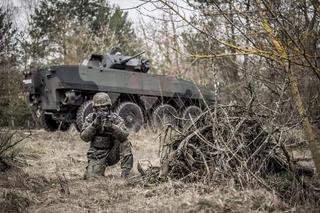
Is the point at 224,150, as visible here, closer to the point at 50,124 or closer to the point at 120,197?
the point at 120,197

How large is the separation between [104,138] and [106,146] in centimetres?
12

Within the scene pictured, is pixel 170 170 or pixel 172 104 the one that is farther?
pixel 172 104

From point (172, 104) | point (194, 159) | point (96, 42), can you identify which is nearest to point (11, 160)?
point (194, 159)

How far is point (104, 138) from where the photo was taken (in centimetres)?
657

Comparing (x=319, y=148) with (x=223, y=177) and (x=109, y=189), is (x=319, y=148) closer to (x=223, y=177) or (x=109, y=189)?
(x=223, y=177)

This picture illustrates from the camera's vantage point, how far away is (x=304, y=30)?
16.3 ft

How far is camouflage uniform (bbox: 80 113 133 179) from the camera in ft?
21.0

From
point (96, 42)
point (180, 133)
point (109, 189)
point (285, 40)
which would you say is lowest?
point (109, 189)

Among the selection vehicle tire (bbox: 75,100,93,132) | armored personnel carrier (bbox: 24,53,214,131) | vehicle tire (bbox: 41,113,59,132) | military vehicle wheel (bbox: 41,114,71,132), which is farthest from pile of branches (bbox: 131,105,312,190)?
vehicle tire (bbox: 41,113,59,132)

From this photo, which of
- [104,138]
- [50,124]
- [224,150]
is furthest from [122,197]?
[50,124]

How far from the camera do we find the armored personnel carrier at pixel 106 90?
486 inches

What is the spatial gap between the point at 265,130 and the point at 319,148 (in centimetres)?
68

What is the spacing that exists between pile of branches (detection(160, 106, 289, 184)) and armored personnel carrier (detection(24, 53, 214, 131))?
6.04 m

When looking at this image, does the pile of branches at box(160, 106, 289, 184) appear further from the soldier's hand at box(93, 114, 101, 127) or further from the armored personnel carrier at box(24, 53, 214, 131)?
the armored personnel carrier at box(24, 53, 214, 131)
